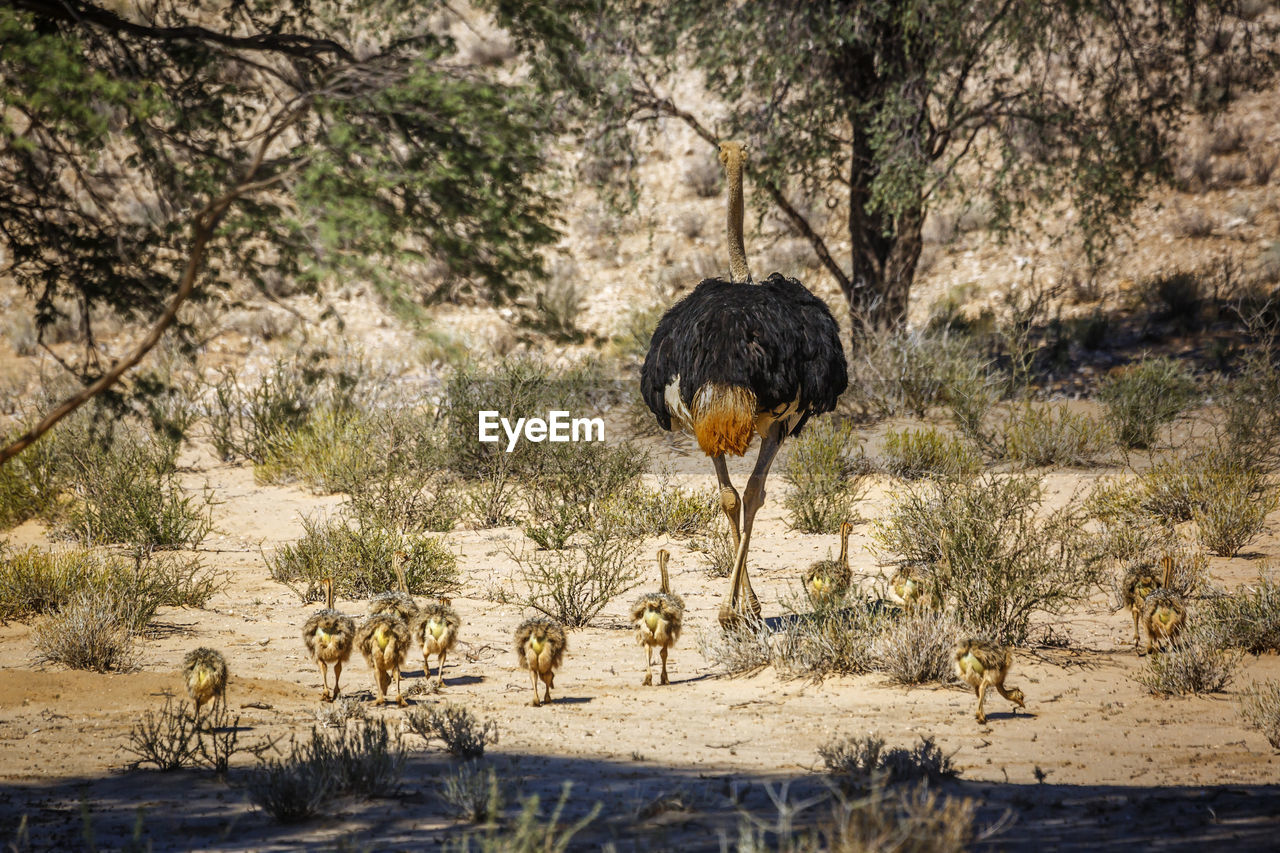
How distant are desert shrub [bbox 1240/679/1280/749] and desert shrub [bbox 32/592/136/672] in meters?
6.70

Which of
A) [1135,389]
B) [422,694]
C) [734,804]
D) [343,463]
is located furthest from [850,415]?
[734,804]

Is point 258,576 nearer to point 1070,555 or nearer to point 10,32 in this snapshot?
point 10,32

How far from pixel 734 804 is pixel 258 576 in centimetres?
702

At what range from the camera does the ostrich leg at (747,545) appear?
8000 mm

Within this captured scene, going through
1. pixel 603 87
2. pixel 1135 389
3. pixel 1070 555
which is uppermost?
pixel 603 87

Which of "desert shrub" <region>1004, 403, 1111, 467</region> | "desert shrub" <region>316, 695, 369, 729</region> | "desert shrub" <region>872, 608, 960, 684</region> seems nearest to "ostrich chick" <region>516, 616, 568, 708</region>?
"desert shrub" <region>316, 695, 369, 729</region>

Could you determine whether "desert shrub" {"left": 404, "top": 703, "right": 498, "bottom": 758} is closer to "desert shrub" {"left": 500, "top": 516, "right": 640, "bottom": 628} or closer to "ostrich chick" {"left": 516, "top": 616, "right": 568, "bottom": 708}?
A: "ostrich chick" {"left": 516, "top": 616, "right": 568, "bottom": 708}

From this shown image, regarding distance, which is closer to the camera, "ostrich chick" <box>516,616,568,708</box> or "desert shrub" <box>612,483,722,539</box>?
"ostrich chick" <box>516,616,568,708</box>

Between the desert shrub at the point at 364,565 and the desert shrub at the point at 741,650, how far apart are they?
2923 millimetres

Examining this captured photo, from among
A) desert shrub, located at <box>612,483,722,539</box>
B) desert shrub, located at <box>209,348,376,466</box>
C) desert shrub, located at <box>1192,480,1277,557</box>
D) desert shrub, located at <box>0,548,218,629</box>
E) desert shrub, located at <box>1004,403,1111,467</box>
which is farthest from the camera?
desert shrub, located at <box>209,348,376,466</box>

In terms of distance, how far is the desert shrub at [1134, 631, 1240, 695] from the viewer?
686cm

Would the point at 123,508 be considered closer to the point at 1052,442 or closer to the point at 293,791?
the point at 293,791

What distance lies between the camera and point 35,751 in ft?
19.4

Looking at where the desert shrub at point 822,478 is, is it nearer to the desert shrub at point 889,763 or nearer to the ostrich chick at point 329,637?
the ostrich chick at point 329,637
